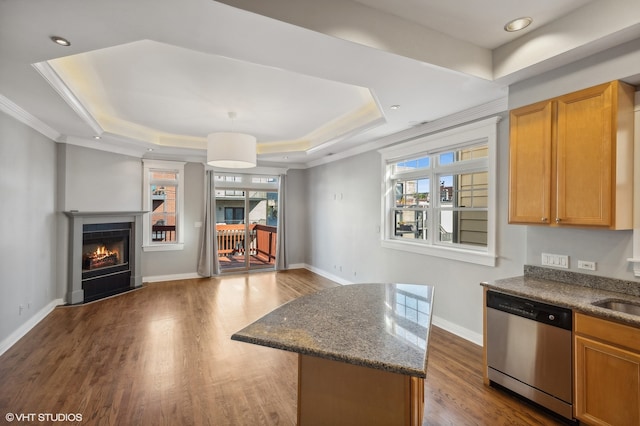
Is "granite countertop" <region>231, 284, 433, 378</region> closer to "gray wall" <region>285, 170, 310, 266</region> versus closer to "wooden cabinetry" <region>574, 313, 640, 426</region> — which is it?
"wooden cabinetry" <region>574, 313, 640, 426</region>

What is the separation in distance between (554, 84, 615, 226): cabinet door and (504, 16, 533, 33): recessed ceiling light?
65 centimetres

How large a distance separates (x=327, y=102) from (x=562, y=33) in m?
2.54

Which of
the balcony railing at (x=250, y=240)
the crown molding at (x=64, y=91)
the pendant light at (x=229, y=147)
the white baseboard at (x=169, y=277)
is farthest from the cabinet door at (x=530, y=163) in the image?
the white baseboard at (x=169, y=277)

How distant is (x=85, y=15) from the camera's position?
1.80 m

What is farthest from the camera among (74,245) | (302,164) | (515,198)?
(302,164)

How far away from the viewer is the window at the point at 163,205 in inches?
248

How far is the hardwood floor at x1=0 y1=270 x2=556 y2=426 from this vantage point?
7.42 feet

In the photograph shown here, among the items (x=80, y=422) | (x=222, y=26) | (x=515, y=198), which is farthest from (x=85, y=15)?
(x=515, y=198)

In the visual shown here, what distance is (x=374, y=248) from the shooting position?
5.26m

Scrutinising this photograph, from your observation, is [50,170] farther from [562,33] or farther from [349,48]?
[562,33]

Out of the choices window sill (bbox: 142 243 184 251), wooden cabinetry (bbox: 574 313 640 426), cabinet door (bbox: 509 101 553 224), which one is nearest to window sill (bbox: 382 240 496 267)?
cabinet door (bbox: 509 101 553 224)

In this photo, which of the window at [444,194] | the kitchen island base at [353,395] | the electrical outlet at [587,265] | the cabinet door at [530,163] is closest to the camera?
the kitchen island base at [353,395]

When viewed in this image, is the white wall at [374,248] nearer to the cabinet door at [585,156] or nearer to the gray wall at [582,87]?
the gray wall at [582,87]

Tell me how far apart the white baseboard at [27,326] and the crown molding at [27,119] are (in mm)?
2477
